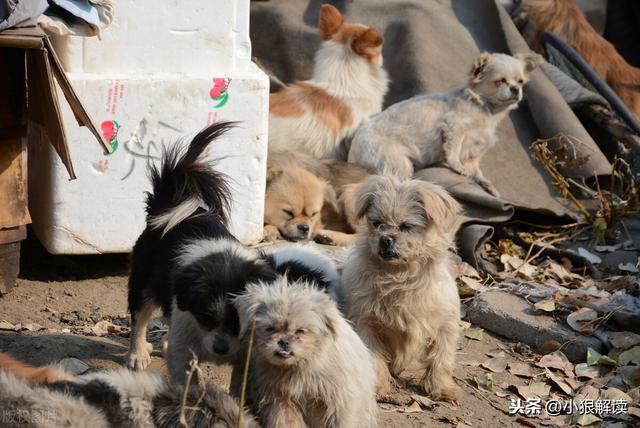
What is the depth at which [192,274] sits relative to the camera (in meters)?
4.02

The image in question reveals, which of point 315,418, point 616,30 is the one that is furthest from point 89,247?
point 616,30

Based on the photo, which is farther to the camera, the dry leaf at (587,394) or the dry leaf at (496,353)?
the dry leaf at (496,353)

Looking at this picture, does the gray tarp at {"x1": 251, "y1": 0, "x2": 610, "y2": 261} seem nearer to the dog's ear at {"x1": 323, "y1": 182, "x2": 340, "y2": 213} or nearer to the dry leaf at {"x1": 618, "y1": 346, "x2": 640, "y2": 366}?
the dog's ear at {"x1": 323, "y1": 182, "x2": 340, "y2": 213}

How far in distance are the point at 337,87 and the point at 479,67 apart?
52.8 inches

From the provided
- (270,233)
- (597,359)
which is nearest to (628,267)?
(597,359)

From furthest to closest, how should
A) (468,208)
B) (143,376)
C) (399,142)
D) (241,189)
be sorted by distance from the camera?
(399,142)
(468,208)
(241,189)
(143,376)

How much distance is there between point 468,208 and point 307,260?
258 centimetres

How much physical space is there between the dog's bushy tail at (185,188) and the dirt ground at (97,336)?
831 millimetres

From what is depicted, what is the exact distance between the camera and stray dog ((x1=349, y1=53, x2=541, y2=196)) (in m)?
7.77

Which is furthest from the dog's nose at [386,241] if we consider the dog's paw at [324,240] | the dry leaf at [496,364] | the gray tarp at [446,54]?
the gray tarp at [446,54]

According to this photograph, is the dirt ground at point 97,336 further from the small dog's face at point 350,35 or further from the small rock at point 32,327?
the small dog's face at point 350,35

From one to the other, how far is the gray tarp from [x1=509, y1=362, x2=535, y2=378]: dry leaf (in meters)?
2.91

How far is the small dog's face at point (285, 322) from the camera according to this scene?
144 inches

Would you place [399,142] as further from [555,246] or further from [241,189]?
[241,189]
